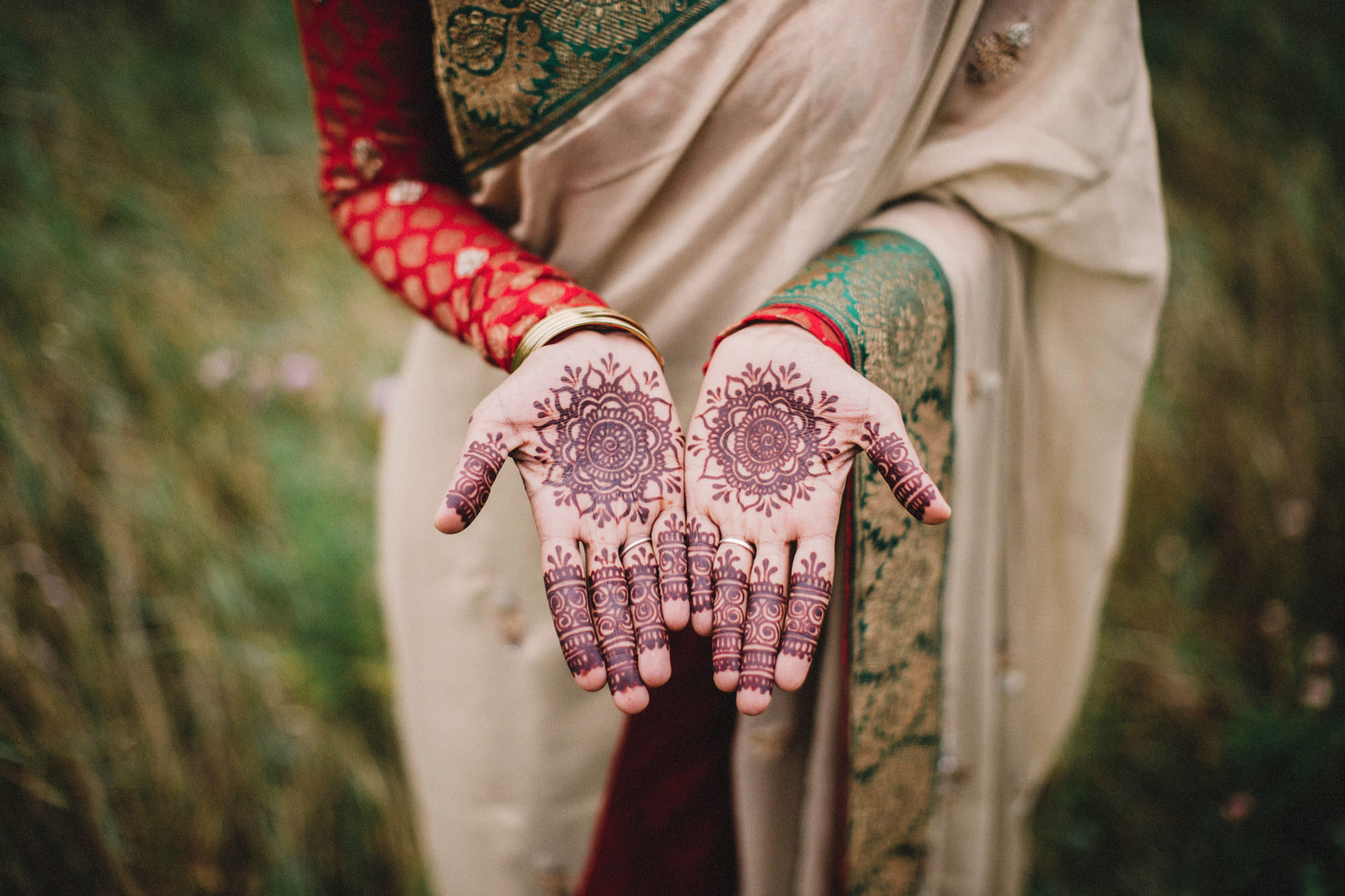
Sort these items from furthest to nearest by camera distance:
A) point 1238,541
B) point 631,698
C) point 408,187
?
point 1238,541
point 408,187
point 631,698

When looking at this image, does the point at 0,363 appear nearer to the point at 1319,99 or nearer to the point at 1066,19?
the point at 1066,19

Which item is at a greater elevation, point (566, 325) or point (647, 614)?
point (566, 325)

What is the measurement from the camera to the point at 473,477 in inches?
22.7

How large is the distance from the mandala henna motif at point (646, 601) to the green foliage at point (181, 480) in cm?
115

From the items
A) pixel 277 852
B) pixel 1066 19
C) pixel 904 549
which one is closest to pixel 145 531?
pixel 277 852

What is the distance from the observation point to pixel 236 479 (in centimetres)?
189

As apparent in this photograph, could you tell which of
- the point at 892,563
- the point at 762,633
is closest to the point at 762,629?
the point at 762,633

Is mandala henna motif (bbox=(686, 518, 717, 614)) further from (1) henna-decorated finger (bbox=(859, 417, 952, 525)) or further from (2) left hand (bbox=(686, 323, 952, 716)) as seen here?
(1) henna-decorated finger (bbox=(859, 417, 952, 525))

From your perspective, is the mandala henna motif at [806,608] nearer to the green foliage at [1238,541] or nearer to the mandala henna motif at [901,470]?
the mandala henna motif at [901,470]

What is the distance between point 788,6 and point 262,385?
5.81 feet

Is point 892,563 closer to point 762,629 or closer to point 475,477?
point 762,629

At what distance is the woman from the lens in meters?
0.62

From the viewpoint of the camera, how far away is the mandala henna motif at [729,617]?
58cm

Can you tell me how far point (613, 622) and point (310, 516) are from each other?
1513mm
